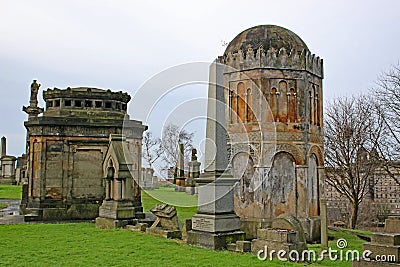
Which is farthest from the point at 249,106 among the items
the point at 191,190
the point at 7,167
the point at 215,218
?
the point at 7,167

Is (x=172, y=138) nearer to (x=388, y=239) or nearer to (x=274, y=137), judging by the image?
(x=274, y=137)

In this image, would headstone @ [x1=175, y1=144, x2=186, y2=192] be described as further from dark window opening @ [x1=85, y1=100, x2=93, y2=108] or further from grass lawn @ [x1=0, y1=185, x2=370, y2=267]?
grass lawn @ [x1=0, y1=185, x2=370, y2=267]

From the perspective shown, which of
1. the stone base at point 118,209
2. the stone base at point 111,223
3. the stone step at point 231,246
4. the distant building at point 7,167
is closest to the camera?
the stone step at point 231,246

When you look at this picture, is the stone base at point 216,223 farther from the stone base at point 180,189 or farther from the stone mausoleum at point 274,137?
the stone base at point 180,189

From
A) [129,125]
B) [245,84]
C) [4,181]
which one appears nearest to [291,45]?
[245,84]

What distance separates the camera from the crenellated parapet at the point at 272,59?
1853 cm

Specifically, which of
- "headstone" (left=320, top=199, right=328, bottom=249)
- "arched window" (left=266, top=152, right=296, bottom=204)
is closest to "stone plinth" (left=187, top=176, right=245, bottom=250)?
"headstone" (left=320, top=199, right=328, bottom=249)

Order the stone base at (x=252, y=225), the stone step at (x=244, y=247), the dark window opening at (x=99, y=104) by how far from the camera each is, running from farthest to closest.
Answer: the dark window opening at (x=99, y=104) < the stone base at (x=252, y=225) < the stone step at (x=244, y=247)

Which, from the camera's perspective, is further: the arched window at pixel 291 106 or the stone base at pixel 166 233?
the arched window at pixel 291 106

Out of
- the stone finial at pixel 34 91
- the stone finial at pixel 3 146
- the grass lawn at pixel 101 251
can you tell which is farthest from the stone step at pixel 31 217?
the stone finial at pixel 3 146

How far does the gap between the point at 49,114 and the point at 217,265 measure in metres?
13.2

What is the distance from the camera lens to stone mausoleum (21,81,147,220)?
1862 centimetres

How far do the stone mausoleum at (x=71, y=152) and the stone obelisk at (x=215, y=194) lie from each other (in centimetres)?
725

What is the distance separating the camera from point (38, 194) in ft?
60.9
